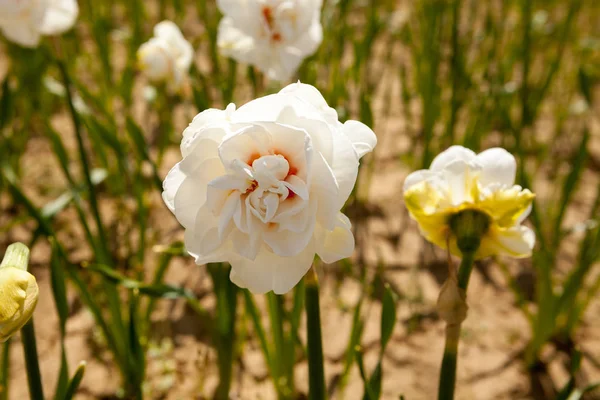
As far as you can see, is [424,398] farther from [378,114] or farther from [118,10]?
[118,10]

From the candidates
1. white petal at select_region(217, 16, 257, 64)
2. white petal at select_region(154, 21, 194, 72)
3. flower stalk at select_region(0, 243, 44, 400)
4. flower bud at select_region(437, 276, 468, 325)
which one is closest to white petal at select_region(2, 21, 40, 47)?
white petal at select_region(154, 21, 194, 72)

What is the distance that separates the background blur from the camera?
143cm

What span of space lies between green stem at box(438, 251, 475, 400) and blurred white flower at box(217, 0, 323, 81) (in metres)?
0.61

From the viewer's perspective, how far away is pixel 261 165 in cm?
Answer: 63

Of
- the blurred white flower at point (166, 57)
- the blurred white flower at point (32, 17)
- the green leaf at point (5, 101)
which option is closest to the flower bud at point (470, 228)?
the blurred white flower at point (166, 57)

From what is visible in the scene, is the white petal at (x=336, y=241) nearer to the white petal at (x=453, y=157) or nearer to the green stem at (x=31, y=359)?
the white petal at (x=453, y=157)

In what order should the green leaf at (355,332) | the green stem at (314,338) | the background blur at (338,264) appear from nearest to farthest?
1. the green stem at (314,338)
2. the green leaf at (355,332)
3. the background blur at (338,264)

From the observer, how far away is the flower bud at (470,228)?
33.1 inches

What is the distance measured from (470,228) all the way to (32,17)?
3.62 ft

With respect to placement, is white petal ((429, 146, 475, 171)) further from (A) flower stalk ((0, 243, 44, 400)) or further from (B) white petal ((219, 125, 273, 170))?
(A) flower stalk ((0, 243, 44, 400))

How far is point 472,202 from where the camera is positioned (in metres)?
0.85

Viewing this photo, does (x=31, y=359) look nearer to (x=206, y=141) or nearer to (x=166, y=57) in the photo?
(x=206, y=141)

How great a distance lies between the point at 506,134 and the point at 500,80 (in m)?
0.20

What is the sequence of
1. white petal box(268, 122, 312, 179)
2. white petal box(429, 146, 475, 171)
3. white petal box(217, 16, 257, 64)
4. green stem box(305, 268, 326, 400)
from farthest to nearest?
white petal box(217, 16, 257, 64) < white petal box(429, 146, 475, 171) < green stem box(305, 268, 326, 400) < white petal box(268, 122, 312, 179)
